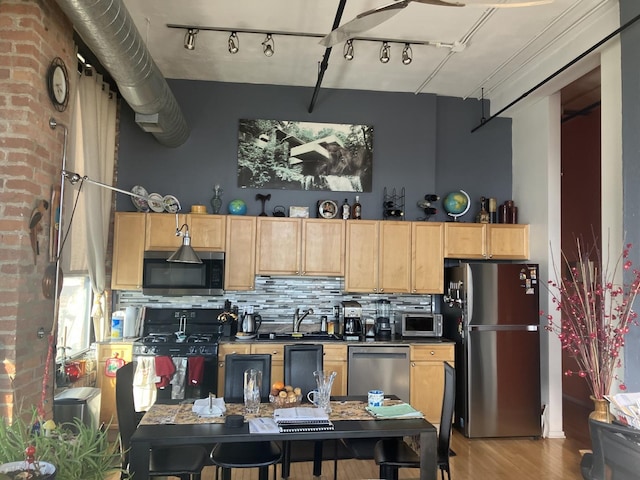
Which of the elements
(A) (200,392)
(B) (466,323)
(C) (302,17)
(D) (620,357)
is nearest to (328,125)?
(C) (302,17)

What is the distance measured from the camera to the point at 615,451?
2035 mm

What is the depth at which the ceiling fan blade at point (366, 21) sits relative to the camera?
7.98ft

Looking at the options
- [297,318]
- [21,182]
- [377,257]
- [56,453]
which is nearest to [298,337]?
[297,318]

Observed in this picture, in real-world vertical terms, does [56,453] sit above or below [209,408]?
above

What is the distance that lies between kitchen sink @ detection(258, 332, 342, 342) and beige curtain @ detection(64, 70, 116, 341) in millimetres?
1653

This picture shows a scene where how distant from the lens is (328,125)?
5.69 metres

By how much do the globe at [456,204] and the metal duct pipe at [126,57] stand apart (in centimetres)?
305

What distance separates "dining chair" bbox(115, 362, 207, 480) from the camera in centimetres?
293

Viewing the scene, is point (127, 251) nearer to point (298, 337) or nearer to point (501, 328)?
point (298, 337)

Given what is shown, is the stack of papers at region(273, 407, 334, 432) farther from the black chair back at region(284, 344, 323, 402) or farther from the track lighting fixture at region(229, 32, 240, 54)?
the track lighting fixture at region(229, 32, 240, 54)

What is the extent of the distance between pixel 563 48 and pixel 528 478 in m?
3.65

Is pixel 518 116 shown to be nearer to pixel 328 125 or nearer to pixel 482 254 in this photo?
pixel 482 254

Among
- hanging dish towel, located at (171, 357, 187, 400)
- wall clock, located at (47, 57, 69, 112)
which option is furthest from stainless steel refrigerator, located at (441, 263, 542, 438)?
wall clock, located at (47, 57, 69, 112)

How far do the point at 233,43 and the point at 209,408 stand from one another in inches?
114
